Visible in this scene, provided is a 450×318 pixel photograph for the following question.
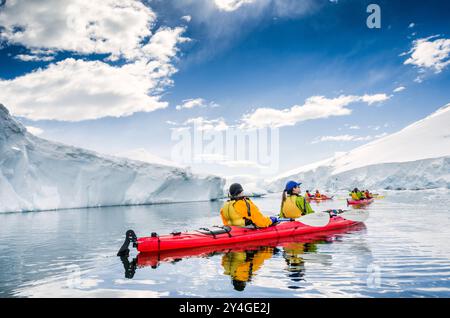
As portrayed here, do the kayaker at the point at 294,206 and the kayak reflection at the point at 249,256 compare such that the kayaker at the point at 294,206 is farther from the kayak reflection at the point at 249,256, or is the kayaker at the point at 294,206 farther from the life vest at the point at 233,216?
the life vest at the point at 233,216

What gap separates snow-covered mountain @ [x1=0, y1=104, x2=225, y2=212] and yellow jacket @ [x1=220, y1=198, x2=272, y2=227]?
21.2 metres

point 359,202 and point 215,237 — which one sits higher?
point 359,202

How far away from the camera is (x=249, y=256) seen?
21.1 ft

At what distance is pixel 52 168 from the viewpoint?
26828 millimetres

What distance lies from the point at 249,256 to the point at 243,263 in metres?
0.61

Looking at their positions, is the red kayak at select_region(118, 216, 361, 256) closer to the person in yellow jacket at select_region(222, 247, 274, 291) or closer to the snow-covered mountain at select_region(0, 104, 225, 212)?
the person in yellow jacket at select_region(222, 247, 274, 291)

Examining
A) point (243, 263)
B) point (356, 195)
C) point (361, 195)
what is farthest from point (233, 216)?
point (361, 195)

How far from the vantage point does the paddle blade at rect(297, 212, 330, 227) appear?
8578 millimetres

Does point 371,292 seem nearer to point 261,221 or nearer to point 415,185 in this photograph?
point 261,221

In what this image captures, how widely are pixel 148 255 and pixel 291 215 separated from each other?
13.4ft

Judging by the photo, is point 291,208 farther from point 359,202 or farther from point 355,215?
point 359,202

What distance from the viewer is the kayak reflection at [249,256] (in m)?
5.11

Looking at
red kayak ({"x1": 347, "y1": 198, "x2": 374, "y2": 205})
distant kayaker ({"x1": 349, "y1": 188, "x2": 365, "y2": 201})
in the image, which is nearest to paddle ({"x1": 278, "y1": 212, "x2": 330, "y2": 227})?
red kayak ({"x1": 347, "y1": 198, "x2": 374, "y2": 205})

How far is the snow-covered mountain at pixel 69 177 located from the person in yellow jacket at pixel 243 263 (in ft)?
72.9
